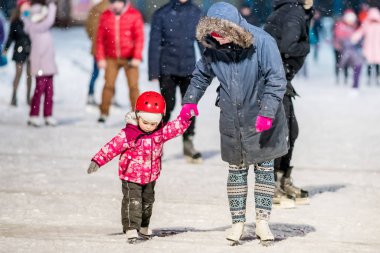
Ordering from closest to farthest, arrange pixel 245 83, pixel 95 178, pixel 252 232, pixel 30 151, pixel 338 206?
1. pixel 245 83
2. pixel 252 232
3. pixel 338 206
4. pixel 95 178
5. pixel 30 151

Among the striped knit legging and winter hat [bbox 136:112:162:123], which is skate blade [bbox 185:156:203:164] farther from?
winter hat [bbox 136:112:162:123]

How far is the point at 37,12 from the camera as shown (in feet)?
46.9

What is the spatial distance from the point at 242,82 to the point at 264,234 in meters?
0.96

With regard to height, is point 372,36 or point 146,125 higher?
point 372,36

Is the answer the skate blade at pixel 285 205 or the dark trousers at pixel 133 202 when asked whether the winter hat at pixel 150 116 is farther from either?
the skate blade at pixel 285 205

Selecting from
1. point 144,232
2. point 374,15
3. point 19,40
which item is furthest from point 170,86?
point 374,15

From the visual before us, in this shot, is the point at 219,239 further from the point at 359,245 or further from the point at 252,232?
the point at 359,245

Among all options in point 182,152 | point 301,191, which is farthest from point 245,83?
point 182,152

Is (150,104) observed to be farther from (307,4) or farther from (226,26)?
(307,4)

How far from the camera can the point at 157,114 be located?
6434mm

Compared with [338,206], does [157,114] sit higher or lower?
higher

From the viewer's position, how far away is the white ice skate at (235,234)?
649 centimetres

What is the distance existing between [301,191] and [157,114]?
2215mm

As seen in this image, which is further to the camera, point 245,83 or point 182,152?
point 182,152
